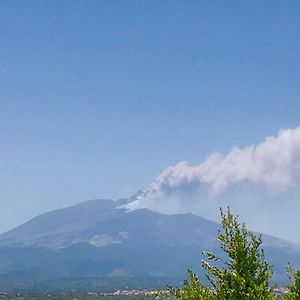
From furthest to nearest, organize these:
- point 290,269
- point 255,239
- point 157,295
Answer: point 290,269, point 157,295, point 255,239

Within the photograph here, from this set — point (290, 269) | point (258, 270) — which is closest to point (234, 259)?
point (258, 270)

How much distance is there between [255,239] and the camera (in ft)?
101

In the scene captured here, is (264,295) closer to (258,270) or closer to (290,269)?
(258,270)

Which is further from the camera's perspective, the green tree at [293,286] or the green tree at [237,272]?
the green tree at [293,286]

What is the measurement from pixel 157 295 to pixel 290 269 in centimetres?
1054

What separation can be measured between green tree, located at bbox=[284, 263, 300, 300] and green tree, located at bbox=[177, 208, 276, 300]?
4733mm

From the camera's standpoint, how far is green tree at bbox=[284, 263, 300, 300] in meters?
34.2

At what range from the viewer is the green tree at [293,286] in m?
34.2

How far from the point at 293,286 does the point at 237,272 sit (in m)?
8.08

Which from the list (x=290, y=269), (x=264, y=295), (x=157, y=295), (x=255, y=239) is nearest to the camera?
(x=264, y=295)

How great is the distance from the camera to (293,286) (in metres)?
36.0

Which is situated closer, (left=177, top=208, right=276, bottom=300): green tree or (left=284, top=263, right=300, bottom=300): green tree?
(left=177, top=208, right=276, bottom=300): green tree

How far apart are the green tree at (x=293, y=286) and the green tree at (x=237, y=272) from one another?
186 inches

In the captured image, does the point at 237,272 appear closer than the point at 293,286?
Yes
